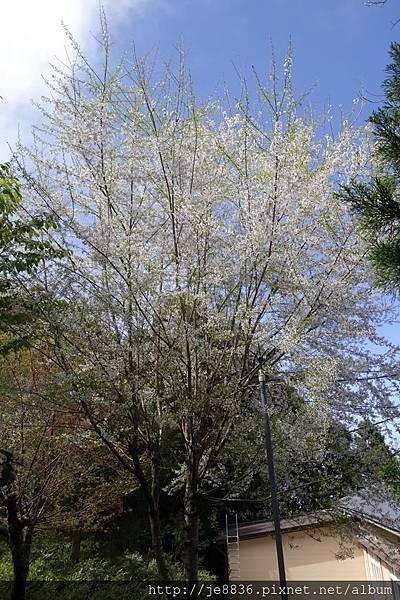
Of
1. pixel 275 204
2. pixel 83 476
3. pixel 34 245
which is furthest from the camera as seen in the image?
pixel 83 476

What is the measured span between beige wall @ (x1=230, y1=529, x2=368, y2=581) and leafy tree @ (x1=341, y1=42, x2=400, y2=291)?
609 cm

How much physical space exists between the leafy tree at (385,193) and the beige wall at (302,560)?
6.09 meters

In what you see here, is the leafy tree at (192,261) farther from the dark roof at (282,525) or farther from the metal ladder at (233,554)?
the metal ladder at (233,554)

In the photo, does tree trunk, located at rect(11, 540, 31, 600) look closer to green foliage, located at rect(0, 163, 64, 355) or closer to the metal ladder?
green foliage, located at rect(0, 163, 64, 355)

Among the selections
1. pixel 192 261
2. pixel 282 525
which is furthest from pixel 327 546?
pixel 192 261

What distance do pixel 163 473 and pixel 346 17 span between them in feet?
30.5

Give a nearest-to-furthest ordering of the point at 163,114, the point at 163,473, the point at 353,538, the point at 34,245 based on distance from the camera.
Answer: the point at 34,245 → the point at 163,114 → the point at 353,538 → the point at 163,473

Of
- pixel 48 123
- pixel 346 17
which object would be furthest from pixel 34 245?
pixel 346 17

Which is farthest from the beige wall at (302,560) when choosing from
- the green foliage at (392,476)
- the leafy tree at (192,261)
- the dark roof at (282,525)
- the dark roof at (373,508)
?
the green foliage at (392,476)

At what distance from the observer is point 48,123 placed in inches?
229

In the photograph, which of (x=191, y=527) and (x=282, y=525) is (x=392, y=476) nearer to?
(x=191, y=527)

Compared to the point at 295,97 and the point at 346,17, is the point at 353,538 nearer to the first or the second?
the point at 295,97

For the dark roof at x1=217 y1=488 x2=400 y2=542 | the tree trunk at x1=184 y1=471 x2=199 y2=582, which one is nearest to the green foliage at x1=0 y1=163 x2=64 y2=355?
the tree trunk at x1=184 y1=471 x2=199 y2=582

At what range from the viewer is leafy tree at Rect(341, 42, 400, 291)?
3.17 metres
